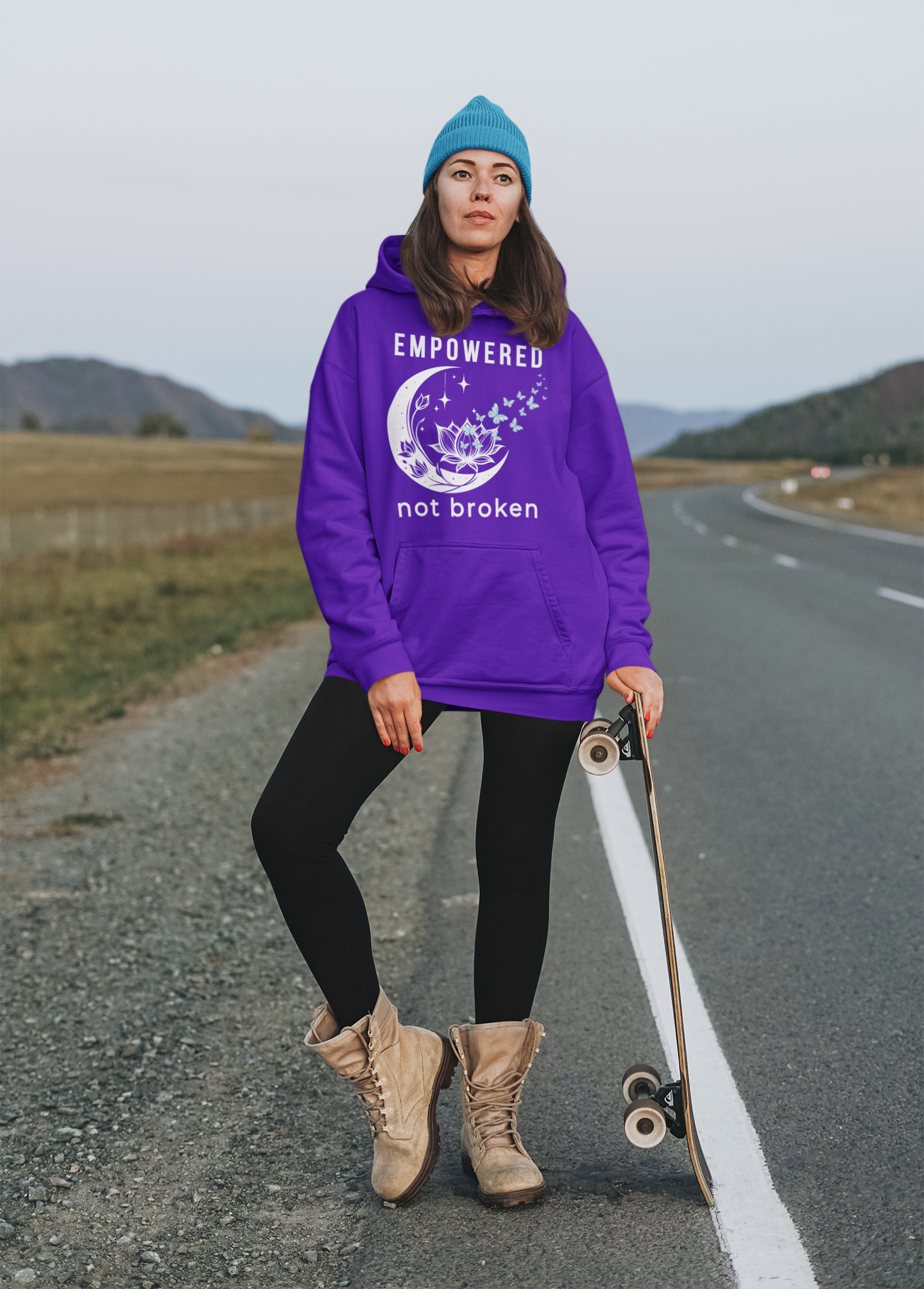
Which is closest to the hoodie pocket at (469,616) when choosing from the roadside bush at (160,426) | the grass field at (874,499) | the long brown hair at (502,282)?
the long brown hair at (502,282)

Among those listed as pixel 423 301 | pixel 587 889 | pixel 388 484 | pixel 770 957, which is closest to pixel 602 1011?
pixel 770 957

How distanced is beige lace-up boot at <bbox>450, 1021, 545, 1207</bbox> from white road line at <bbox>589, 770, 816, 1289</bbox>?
383mm

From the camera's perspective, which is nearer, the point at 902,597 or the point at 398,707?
the point at 398,707

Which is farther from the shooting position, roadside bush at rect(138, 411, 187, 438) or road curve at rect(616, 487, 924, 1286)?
A: roadside bush at rect(138, 411, 187, 438)

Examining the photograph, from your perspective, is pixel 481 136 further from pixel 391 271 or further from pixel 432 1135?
pixel 432 1135

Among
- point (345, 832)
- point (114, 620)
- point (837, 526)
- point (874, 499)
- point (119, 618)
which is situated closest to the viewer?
point (345, 832)

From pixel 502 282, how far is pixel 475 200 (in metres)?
0.16

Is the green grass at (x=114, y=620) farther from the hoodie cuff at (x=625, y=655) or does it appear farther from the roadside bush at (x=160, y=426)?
the roadside bush at (x=160, y=426)

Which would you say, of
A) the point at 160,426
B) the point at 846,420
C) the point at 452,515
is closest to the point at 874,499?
the point at 452,515

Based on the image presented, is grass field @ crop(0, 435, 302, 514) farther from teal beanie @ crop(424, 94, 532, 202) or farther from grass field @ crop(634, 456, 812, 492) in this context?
teal beanie @ crop(424, 94, 532, 202)

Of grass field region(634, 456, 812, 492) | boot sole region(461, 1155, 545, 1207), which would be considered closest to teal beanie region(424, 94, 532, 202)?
boot sole region(461, 1155, 545, 1207)

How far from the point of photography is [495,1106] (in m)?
2.41

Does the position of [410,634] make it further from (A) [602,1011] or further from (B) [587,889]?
(B) [587,889]

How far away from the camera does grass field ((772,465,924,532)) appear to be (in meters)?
28.2
